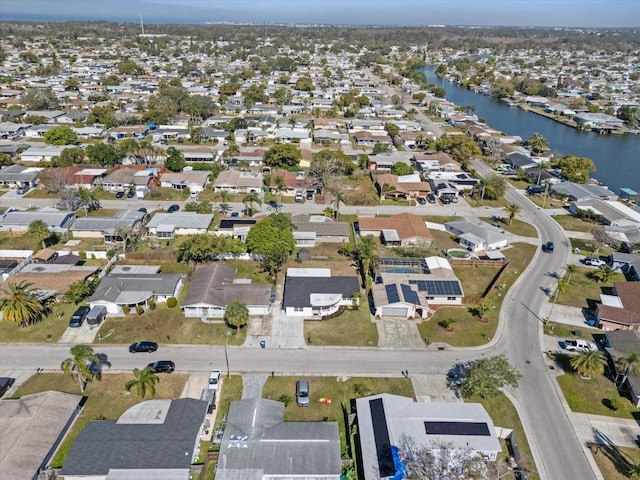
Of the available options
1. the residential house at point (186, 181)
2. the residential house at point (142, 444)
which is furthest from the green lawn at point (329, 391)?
the residential house at point (186, 181)

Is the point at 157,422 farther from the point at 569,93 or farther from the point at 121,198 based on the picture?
the point at 569,93

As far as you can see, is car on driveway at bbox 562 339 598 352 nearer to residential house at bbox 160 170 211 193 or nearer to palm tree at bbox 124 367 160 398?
palm tree at bbox 124 367 160 398

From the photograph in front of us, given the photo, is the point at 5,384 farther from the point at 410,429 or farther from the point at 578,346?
the point at 578,346

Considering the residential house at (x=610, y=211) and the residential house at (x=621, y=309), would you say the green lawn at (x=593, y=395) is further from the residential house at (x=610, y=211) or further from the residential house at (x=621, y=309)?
the residential house at (x=610, y=211)

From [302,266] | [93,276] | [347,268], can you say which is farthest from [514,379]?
[93,276]

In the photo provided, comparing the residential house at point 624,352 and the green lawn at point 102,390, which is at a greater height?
the residential house at point 624,352

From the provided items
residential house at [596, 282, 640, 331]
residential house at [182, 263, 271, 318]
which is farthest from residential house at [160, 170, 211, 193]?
residential house at [596, 282, 640, 331]
